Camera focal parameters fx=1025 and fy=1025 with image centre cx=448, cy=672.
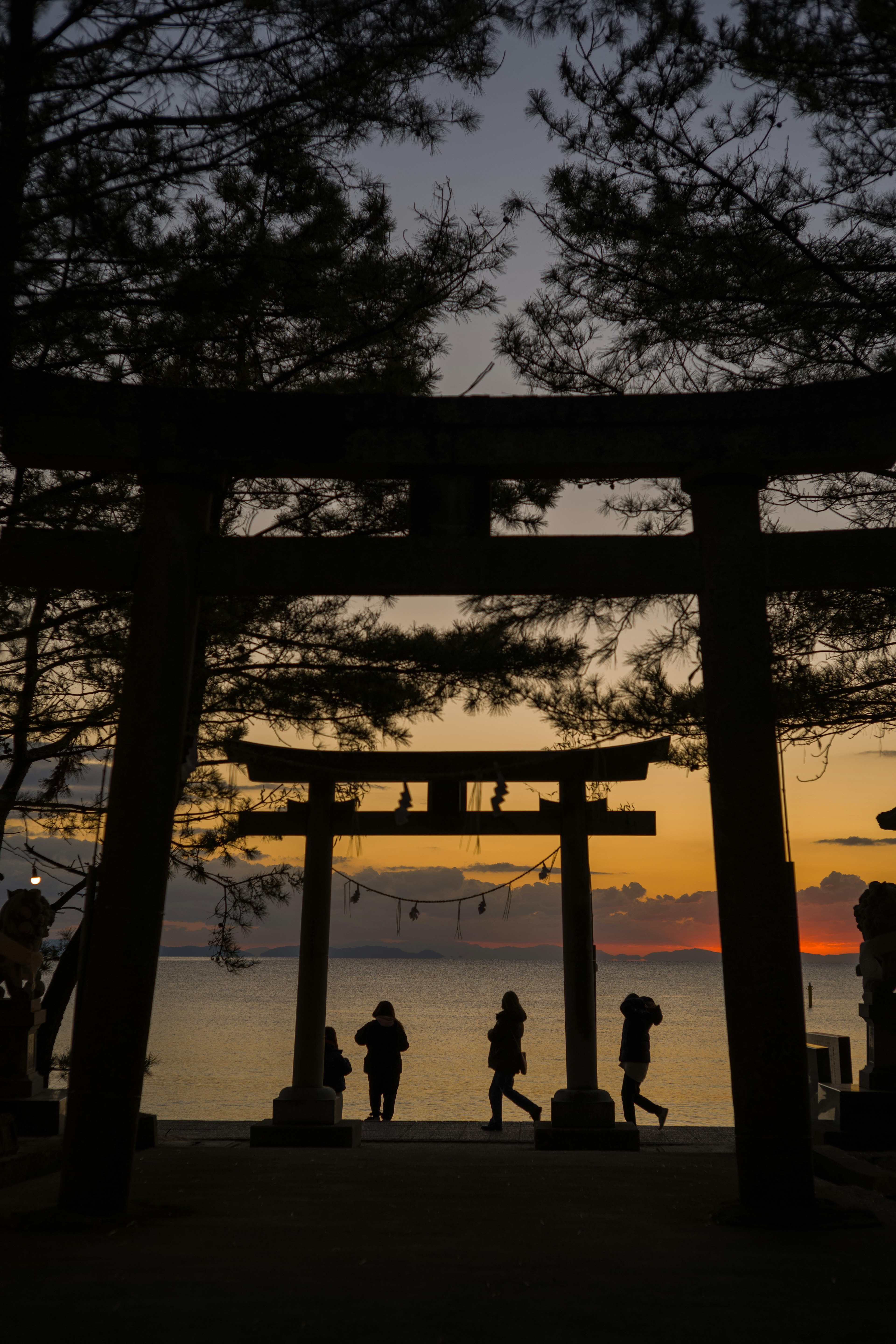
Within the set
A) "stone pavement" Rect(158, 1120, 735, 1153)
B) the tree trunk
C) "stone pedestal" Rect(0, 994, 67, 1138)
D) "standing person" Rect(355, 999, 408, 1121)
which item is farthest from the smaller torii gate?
the tree trunk

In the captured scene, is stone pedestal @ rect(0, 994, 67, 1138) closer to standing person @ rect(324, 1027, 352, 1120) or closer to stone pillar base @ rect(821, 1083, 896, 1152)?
standing person @ rect(324, 1027, 352, 1120)

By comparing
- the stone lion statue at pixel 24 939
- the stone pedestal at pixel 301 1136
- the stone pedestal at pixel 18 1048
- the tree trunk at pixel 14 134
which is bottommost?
the stone pedestal at pixel 301 1136

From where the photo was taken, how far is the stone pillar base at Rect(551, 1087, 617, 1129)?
9492mm

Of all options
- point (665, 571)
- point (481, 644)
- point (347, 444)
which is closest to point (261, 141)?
point (347, 444)

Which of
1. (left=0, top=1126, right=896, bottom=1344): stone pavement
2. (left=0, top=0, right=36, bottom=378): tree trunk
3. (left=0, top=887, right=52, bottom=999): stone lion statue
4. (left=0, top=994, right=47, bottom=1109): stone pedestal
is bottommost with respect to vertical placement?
(left=0, top=1126, right=896, bottom=1344): stone pavement

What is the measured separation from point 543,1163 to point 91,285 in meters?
6.25

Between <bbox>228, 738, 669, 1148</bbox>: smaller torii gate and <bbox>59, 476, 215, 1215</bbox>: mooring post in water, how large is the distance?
12.0ft

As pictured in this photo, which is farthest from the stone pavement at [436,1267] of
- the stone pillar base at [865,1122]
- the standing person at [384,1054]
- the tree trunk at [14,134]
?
the standing person at [384,1054]

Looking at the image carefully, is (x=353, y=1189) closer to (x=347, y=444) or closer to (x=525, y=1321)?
(x=525, y=1321)

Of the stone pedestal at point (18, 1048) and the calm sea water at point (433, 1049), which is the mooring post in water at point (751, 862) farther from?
the calm sea water at point (433, 1049)

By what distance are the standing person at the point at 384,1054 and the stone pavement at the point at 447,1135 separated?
447 mm

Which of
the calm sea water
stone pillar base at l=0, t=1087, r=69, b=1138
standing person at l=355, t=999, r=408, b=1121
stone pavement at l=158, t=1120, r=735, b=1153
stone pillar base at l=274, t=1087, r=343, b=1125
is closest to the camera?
stone pillar base at l=0, t=1087, r=69, b=1138

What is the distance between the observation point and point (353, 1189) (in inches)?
223

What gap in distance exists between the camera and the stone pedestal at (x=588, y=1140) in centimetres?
930
